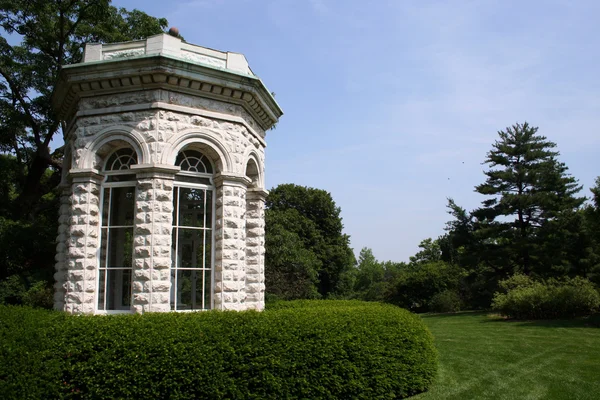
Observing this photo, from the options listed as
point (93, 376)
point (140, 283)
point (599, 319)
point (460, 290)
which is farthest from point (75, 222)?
point (460, 290)

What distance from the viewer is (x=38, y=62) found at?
1742 centimetres

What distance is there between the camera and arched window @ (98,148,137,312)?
844 centimetres

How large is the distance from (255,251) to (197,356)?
4024 millimetres

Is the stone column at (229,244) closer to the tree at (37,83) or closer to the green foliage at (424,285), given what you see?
the tree at (37,83)

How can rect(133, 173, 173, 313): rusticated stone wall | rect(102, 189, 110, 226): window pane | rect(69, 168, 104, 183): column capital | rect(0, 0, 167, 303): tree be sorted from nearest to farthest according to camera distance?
rect(133, 173, 173, 313): rusticated stone wall < rect(69, 168, 104, 183): column capital < rect(102, 189, 110, 226): window pane < rect(0, 0, 167, 303): tree

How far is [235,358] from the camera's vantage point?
613 cm

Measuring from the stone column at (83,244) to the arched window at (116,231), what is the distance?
19cm

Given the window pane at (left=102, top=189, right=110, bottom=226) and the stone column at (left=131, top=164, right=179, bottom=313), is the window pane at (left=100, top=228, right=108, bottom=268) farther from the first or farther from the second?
the stone column at (left=131, top=164, right=179, bottom=313)

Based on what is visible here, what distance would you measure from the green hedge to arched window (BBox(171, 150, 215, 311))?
6.44 feet

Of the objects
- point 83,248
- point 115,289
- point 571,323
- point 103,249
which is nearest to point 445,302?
point 571,323

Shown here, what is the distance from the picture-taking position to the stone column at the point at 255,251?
968 centimetres

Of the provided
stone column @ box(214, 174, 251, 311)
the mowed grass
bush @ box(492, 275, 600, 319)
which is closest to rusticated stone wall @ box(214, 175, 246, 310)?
stone column @ box(214, 174, 251, 311)

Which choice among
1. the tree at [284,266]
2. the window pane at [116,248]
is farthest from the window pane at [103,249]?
the tree at [284,266]

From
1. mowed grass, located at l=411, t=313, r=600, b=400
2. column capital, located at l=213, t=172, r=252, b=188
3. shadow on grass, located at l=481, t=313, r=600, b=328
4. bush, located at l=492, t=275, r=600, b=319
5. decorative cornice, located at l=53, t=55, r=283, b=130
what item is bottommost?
mowed grass, located at l=411, t=313, r=600, b=400
